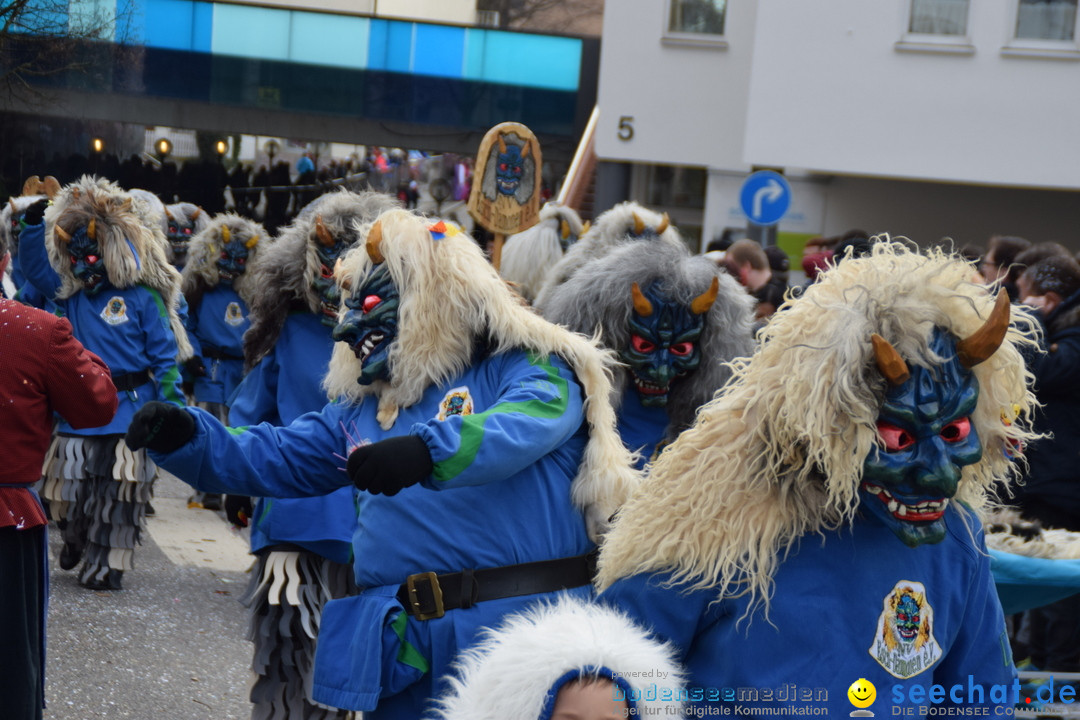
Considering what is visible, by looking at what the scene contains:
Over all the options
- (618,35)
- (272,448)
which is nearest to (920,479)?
(272,448)

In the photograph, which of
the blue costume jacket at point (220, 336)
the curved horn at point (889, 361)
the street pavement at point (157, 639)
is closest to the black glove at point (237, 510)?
the street pavement at point (157, 639)

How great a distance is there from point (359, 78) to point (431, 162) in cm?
316

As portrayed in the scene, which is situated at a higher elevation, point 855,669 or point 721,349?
point 721,349

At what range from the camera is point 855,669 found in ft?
7.01

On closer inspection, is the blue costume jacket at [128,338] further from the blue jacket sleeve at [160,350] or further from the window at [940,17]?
the window at [940,17]

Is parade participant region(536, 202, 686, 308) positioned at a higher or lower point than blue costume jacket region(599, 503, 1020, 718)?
higher

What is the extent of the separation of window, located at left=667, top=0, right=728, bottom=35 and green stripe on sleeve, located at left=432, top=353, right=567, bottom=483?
15.1 meters

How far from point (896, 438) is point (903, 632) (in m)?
0.36

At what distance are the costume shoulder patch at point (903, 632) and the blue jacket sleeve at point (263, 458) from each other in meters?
1.63

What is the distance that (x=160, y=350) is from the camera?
6.83 m

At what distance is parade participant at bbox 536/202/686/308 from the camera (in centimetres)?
583

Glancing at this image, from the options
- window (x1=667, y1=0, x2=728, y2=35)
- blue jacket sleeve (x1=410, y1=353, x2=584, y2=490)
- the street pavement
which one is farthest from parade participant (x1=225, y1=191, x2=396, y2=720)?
window (x1=667, y1=0, x2=728, y2=35)

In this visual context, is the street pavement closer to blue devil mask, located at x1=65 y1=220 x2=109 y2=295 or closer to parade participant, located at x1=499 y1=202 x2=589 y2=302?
blue devil mask, located at x1=65 y1=220 x2=109 y2=295

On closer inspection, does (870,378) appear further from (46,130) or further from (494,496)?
(46,130)
